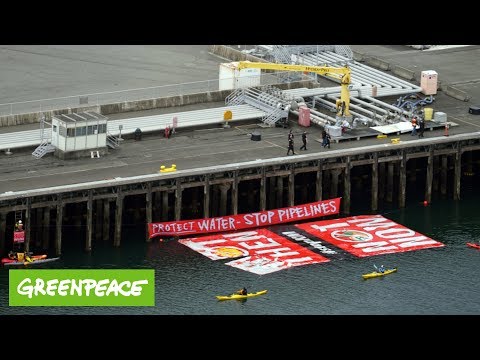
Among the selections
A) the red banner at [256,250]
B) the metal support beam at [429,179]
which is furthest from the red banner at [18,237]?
the metal support beam at [429,179]

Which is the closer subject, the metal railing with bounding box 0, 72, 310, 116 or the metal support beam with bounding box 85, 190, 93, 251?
the metal support beam with bounding box 85, 190, 93, 251

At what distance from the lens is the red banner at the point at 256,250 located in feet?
509

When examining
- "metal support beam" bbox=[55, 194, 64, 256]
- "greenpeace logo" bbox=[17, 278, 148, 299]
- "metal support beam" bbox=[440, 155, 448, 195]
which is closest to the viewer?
"greenpeace logo" bbox=[17, 278, 148, 299]

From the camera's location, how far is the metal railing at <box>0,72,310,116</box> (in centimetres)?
17912

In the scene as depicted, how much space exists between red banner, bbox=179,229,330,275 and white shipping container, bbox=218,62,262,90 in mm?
23178

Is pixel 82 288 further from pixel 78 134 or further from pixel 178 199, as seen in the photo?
pixel 78 134

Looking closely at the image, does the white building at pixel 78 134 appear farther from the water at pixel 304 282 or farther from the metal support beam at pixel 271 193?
the metal support beam at pixel 271 193

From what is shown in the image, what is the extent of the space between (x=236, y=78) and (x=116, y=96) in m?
11.2

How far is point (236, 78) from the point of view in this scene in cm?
18262

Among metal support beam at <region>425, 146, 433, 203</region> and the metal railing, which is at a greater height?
the metal railing

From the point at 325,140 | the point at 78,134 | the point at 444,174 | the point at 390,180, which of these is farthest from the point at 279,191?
the point at 78,134

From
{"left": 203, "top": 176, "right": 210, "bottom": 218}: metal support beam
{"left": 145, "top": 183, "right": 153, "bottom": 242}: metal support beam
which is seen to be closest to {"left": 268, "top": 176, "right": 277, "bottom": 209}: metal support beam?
{"left": 203, "top": 176, "right": 210, "bottom": 218}: metal support beam

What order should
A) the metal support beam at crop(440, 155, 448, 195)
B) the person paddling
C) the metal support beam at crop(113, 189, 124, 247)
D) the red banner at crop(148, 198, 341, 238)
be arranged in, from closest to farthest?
the person paddling, the metal support beam at crop(113, 189, 124, 247), the red banner at crop(148, 198, 341, 238), the metal support beam at crop(440, 155, 448, 195)

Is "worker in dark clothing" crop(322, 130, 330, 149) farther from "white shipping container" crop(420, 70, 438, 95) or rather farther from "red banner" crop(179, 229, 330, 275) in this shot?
"white shipping container" crop(420, 70, 438, 95)
